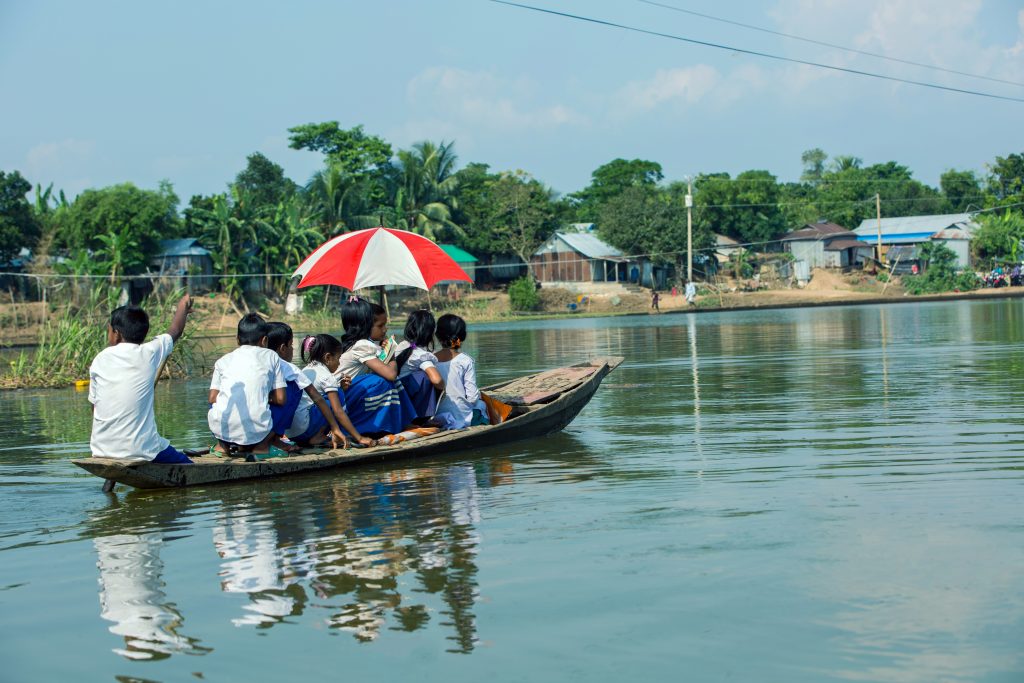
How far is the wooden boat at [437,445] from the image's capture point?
694 centimetres

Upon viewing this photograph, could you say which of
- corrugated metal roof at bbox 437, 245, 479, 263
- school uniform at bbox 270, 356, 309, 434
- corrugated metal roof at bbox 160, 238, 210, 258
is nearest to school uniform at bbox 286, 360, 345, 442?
school uniform at bbox 270, 356, 309, 434

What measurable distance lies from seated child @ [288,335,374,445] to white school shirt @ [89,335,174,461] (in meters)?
1.09

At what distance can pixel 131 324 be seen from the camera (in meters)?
6.70

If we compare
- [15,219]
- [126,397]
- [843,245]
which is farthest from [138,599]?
[843,245]

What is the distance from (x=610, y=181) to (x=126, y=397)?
5686 centimetres

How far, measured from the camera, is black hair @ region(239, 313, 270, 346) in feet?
23.3

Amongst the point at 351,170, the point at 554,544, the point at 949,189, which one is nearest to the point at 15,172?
the point at 351,170

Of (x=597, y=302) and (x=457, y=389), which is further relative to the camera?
(x=597, y=302)

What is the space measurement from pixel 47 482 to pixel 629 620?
5.63 metres

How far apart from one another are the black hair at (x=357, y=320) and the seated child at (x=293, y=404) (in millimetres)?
463

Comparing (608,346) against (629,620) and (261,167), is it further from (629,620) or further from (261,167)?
(261,167)

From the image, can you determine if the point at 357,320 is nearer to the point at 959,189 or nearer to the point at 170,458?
the point at 170,458

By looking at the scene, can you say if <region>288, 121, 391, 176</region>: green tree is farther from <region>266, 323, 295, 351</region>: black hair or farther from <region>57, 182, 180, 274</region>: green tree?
<region>266, 323, 295, 351</region>: black hair

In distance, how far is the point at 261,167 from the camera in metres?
53.0
